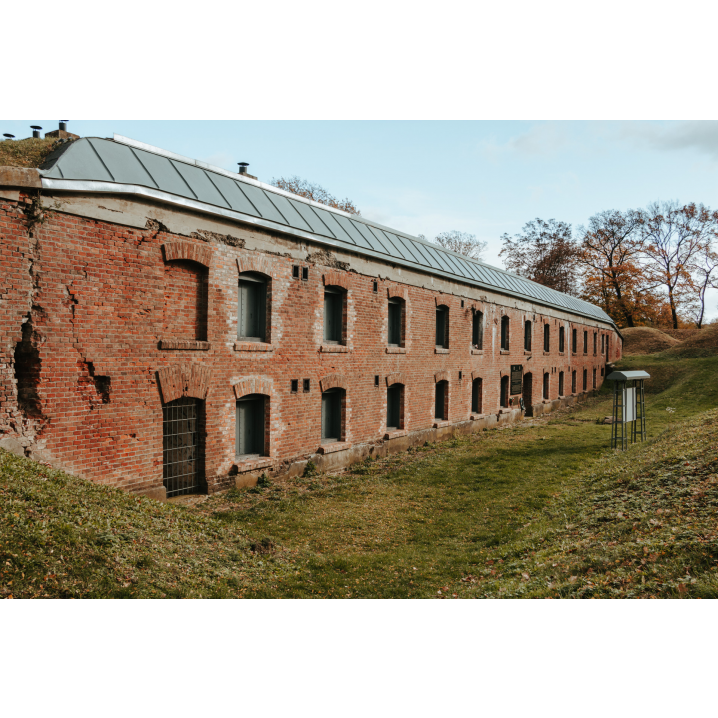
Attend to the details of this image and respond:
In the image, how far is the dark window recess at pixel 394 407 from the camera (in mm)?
14728

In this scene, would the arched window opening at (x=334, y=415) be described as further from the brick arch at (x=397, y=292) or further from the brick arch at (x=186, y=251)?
the brick arch at (x=186, y=251)

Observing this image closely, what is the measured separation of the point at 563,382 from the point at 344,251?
64.7ft

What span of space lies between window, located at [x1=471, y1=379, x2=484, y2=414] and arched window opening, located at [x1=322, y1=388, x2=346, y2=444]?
26.2 feet

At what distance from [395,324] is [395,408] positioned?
8.26ft

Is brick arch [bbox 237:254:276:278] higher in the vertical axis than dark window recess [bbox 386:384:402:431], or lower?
higher

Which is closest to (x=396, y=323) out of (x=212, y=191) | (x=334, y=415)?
(x=334, y=415)

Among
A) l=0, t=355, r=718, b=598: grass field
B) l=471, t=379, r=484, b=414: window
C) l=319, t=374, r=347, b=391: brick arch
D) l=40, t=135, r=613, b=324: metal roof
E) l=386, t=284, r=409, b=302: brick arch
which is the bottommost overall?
l=0, t=355, r=718, b=598: grass field

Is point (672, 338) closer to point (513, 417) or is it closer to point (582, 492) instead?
point (513, 417)

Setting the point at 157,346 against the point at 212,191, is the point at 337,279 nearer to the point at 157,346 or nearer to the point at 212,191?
the point at 212,191

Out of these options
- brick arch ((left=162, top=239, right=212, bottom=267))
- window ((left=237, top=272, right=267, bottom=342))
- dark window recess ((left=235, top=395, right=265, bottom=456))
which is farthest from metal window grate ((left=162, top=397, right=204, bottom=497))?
brick arch ((left=162, top=239, right=212, bottom=267))

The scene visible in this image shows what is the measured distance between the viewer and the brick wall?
279 inches

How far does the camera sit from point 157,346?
28.2 ft

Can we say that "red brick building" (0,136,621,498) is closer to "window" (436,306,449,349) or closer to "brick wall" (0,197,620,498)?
"brick wall" (0,197,620,498)

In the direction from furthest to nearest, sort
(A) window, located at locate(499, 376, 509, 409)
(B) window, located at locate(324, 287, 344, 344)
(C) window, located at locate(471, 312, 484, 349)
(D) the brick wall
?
(A) window, located at locate(499, 376, 509, 409)
(C) window, located at locate(471, 312, 484, 349)
(B) window, located at locate(324, 287, 344, 344)
(D) the brick wall
